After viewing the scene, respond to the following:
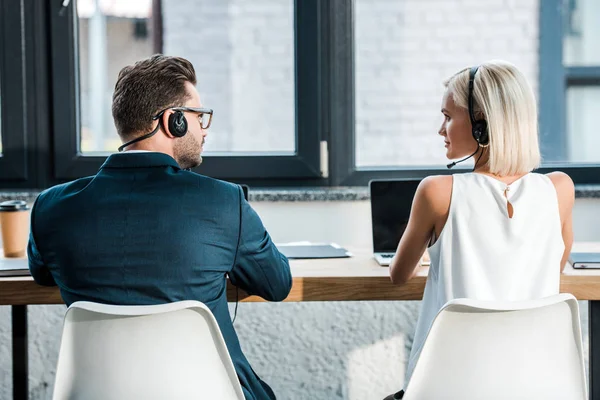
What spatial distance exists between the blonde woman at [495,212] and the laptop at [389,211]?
426mm

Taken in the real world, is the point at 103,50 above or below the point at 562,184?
above

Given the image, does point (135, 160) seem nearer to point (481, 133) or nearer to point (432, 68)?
point (481, 133)

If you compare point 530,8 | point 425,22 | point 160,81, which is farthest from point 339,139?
point 160,81

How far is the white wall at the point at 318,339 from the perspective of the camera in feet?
8.92

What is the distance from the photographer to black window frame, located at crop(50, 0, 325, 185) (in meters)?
2.74

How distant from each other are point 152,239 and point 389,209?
0.91 metres

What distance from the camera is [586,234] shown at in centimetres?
272

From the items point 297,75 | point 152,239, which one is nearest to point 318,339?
point 297,75

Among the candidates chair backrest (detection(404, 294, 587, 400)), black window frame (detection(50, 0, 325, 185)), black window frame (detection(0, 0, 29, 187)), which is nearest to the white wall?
black window frame (detection(50, 0, 325, 185))

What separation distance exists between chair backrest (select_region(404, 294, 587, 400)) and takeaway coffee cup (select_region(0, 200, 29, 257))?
124cm

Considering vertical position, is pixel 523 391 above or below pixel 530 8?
below

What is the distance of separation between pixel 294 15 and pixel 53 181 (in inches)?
40.5

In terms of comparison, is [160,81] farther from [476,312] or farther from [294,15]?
[294,15]

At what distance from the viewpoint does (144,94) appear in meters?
1.58
